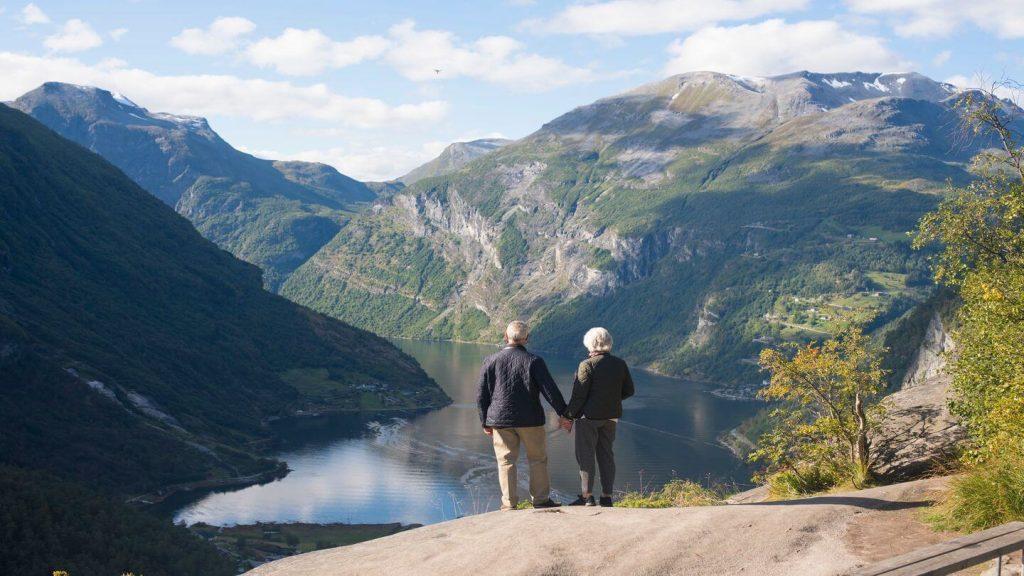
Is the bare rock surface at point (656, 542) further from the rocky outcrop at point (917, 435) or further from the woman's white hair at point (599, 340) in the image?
the rocky outcrop at point (917, 435)

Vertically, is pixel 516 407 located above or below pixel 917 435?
above

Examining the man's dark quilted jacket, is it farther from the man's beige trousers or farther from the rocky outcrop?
the rocky outcrop

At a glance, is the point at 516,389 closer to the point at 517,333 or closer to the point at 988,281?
the point at 517,333

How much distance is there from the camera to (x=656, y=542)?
51.7 feet

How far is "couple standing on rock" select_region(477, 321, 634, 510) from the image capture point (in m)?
19.3

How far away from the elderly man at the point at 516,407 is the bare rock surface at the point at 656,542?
111 centimetres

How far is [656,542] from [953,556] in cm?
528

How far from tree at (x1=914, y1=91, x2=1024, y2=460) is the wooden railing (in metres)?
5.96

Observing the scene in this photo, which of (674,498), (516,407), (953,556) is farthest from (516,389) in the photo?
(953,556)

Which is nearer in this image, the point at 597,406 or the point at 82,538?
the point at 597,406

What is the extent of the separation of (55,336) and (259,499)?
67.0 metres

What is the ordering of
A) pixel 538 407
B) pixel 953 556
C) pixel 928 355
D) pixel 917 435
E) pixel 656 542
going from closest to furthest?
pixel 953 556
pixel 656 542
pixel 538 407
pixel 917 435
pixel 928 355

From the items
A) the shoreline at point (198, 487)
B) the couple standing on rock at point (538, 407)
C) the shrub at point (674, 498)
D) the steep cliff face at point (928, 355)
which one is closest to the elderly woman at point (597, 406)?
the couple standing on rock at point (538, 407)

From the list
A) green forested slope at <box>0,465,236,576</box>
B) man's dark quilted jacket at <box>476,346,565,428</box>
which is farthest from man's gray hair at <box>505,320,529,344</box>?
green forested slope at <box>0,465,236,576</box>
